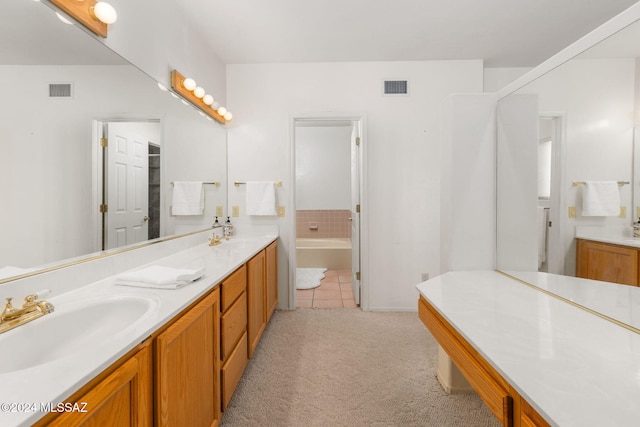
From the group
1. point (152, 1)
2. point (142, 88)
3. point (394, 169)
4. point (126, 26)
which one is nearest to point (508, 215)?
point (394, 169)

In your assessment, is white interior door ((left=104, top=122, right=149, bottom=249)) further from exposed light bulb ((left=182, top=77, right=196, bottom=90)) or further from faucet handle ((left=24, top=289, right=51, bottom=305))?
exposed light bulb ((left=182, top=77, right=196, bottom=90))

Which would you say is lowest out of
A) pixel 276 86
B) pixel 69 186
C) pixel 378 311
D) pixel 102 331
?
pixel 378 311

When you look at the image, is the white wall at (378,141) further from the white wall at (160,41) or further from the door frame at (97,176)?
the door frame at (97,176)

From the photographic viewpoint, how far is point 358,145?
9.77ft

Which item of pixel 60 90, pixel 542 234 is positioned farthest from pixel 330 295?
pixel 60 90

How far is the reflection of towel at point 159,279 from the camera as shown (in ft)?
3.92

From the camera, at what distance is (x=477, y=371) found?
89 centimetres

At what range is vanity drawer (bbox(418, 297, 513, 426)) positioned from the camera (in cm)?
74

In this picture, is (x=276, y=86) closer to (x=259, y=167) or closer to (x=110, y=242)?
(x=259, y=167)

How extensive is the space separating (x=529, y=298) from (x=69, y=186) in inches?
77.4

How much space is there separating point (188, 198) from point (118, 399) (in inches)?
66.6

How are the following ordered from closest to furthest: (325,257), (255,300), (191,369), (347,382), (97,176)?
(191,369), (97,176), (347,382), (255,300), (325,257)

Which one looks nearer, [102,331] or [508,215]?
[102,331]

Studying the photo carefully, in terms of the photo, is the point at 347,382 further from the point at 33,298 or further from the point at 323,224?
the point at 323,224
